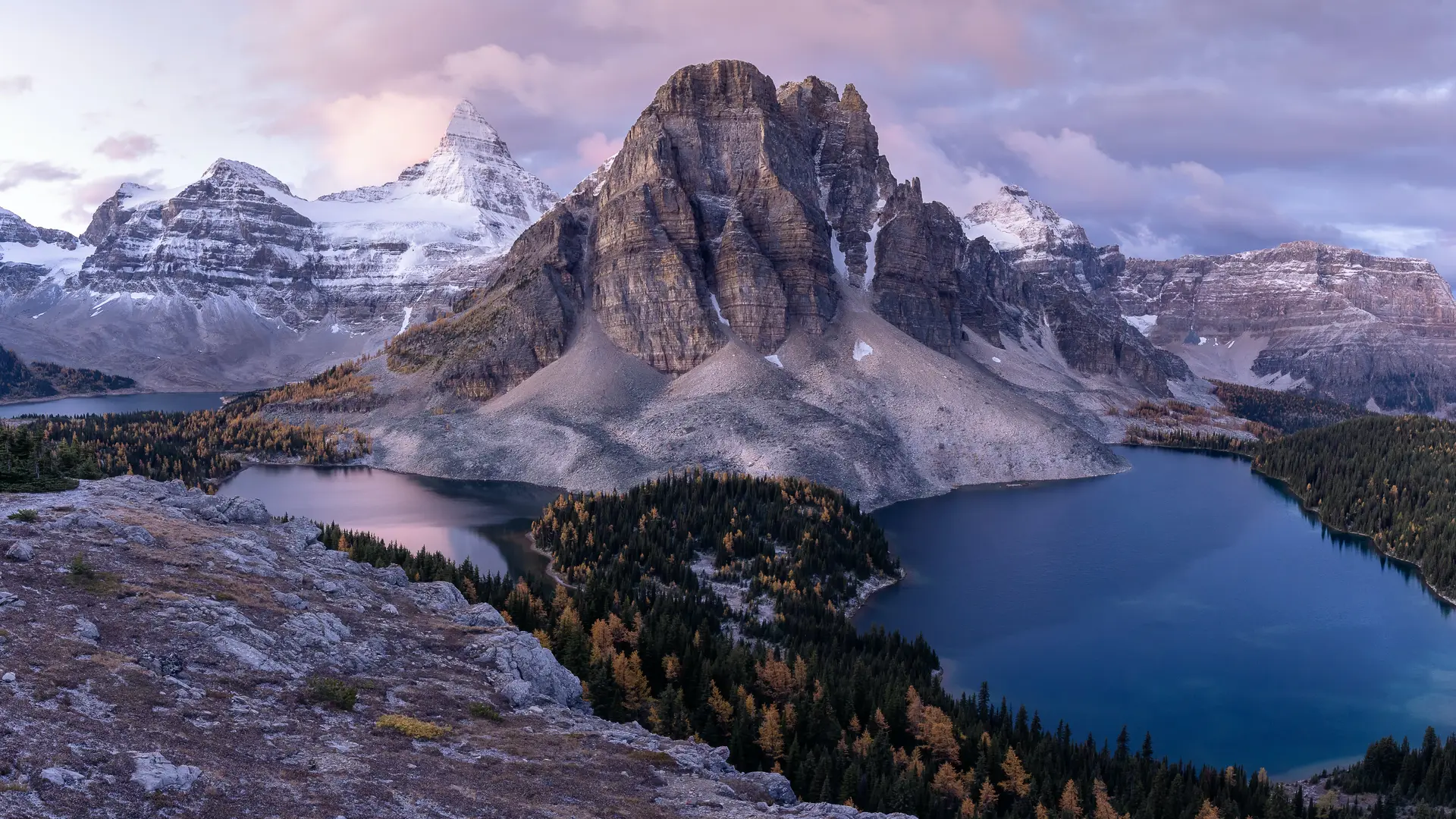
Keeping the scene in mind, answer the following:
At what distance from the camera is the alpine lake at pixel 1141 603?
63.1 metres

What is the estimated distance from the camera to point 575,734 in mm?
33531

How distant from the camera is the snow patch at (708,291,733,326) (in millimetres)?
166538

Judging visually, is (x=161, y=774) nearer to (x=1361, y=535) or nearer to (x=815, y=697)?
(x=815, y=697)

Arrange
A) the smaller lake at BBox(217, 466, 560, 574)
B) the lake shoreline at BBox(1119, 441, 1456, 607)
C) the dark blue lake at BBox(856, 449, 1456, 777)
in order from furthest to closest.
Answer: the smaller lake at BBox(217, 466, 560, 574)
the lake shoreline at BBox(1119, 441, 1456, 607)
the dark blue lake at BBox(856, 449, 1456, 777)

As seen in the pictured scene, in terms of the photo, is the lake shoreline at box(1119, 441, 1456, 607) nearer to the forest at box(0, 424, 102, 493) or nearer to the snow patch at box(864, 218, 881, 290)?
the snow patch at box(864, 218, 881, 290)

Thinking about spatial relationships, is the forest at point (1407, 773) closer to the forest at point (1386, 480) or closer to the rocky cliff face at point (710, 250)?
the forest at point (1386, 480)

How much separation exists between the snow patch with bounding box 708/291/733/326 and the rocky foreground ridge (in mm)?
123272

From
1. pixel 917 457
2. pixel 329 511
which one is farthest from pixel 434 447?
pixel 917 457

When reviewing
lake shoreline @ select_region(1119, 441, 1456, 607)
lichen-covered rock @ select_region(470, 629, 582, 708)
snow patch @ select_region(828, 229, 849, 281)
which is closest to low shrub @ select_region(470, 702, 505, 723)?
lichen-covered rock @ select_region(470, 629, 582, 708)

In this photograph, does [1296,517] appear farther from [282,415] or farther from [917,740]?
[282,415]

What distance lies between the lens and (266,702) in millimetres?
28938

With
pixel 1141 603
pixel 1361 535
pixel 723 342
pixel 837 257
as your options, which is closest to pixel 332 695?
pixel 1141 603

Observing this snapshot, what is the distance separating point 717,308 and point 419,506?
7057cm

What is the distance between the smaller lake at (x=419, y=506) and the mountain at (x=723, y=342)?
730cm
